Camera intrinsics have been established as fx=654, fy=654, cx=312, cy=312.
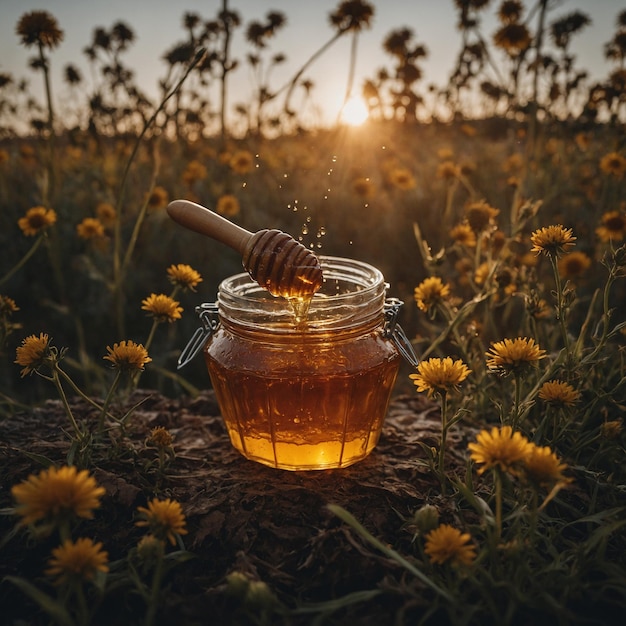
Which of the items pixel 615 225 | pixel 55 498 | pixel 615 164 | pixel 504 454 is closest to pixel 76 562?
pixel 55 498

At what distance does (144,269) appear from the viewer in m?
3.73

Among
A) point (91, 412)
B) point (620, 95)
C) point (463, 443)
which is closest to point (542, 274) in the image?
point (620, 95)

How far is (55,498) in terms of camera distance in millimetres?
1059

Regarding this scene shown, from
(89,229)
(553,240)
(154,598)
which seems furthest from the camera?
(89,229)

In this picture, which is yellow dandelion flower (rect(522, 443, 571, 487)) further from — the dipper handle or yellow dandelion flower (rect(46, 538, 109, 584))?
the dipper handle

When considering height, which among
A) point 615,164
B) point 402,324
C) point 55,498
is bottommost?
point 402,324

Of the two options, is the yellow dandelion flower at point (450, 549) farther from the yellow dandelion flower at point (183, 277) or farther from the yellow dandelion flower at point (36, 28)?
the yellow dandelion flower at point (36, 28)

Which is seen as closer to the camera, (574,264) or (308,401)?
(308,401)

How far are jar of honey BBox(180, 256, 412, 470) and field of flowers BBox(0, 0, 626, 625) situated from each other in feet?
0.54

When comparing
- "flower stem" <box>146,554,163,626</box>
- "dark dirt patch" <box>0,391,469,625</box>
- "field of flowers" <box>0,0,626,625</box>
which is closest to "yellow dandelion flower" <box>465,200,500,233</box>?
"field of flowers" <box>0,0,626,625</box>

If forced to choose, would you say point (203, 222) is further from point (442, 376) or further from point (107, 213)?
point (107, 213)

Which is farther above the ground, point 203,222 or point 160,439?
point 203,222

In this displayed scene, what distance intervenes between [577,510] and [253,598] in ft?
2.81

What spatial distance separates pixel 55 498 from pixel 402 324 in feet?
8.11
